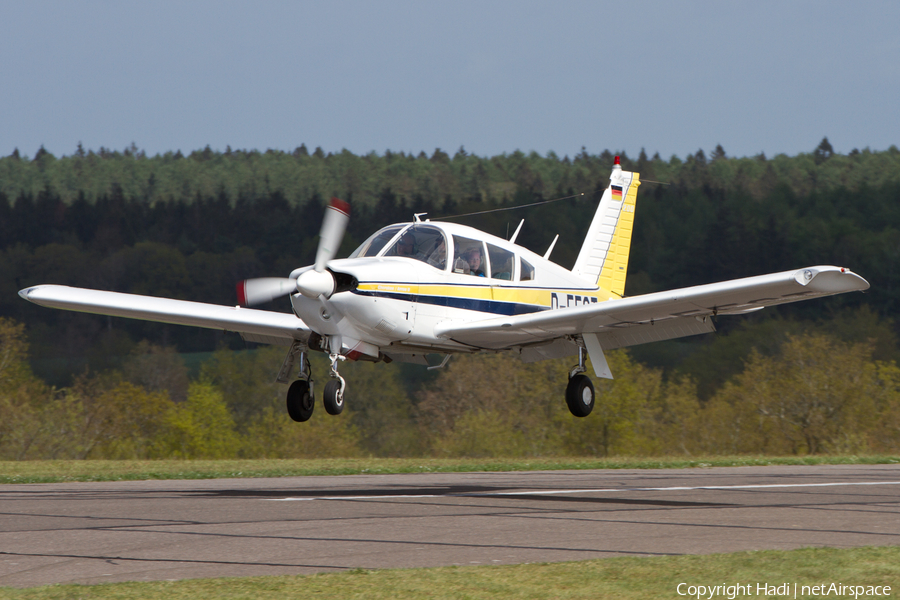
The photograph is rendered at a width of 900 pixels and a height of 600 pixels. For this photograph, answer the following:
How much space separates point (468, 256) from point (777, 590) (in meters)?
9.88

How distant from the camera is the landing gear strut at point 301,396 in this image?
51.9ft

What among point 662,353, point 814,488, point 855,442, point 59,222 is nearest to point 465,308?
point 814,488

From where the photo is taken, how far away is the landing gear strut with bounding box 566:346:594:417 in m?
17.4

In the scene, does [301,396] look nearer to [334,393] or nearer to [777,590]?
[334,393]

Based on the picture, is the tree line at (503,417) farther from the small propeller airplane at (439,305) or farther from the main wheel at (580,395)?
the small propeller airplane at (439,305)

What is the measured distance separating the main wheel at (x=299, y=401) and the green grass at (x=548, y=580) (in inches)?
350

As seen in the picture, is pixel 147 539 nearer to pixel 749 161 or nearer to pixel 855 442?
pixel 855 442

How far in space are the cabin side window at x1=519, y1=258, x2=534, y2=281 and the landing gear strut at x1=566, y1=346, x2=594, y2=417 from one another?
60.3 inches

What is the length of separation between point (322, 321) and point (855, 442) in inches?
1269

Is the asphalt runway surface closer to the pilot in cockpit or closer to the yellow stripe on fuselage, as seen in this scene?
the yellow stripe on fuselage

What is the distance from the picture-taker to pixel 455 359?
241ft

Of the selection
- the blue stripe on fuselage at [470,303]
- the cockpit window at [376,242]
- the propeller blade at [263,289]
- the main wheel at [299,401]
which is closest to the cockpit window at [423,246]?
the cockpit window at [376,242]

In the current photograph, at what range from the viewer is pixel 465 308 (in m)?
15.8

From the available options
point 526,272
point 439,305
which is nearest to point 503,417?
point 526,272
